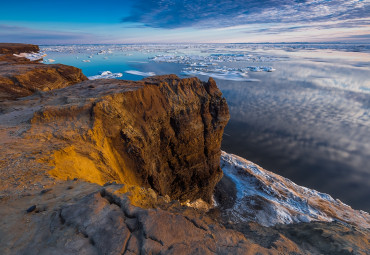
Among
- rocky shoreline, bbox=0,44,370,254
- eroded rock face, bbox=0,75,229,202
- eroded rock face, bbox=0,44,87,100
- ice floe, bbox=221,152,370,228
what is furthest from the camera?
ice floe, bbox=221,152,370,228

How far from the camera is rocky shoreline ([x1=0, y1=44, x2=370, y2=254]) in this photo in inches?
118

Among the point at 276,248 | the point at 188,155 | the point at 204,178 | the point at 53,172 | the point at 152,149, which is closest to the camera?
the point at 276,248

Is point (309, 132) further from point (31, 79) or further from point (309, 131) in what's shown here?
point (31, 79)

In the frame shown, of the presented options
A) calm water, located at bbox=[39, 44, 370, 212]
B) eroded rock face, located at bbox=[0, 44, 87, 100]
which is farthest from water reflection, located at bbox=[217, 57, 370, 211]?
eroded rock face, located at bbox=[0, 44, 87, 100]

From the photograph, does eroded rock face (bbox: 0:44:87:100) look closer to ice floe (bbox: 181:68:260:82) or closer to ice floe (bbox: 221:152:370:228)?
ice floe (bbox: 221:152:370:228)

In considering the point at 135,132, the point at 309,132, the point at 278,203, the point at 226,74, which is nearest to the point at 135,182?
the point at 135,132

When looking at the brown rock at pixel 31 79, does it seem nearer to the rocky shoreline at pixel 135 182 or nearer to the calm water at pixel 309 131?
the rocky shoreline at pixel 135 182

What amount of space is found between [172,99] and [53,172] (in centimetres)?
759

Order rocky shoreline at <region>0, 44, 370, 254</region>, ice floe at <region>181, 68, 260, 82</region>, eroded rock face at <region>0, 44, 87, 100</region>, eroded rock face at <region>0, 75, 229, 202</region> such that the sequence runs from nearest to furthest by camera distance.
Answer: rocky shoreline at <region>0, 44, 370, 254</region>, eroded rock face at <region>0, 75, 229, 202</region>, eroded rock face at <region>0, 44, 87, 100</region>, ice floe at <region>181, 68, 260, 82</region>

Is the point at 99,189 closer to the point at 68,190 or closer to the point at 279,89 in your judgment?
the point at 68,190

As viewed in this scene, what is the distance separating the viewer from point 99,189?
3857 millimetres

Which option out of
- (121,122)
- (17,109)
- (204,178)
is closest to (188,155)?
(204,178)

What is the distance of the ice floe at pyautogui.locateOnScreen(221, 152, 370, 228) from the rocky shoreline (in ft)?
0.31

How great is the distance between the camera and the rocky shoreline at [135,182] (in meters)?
2.99
